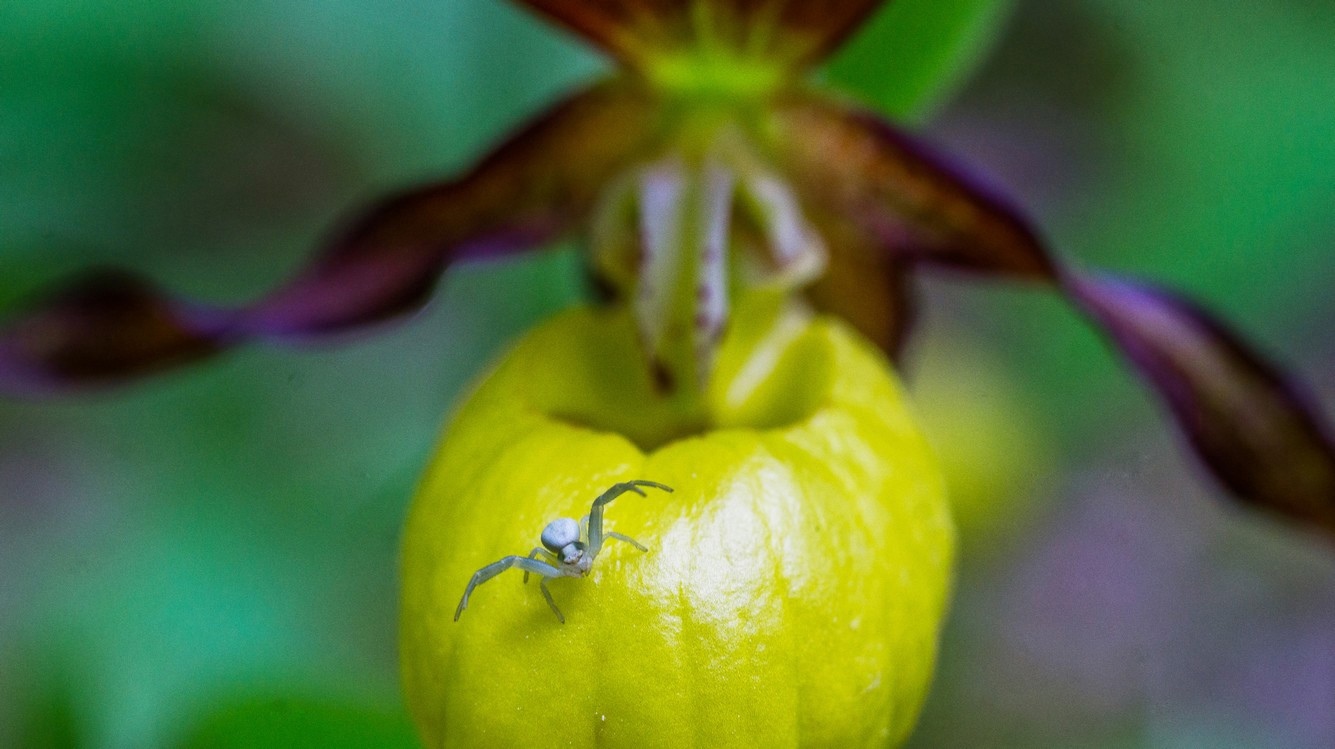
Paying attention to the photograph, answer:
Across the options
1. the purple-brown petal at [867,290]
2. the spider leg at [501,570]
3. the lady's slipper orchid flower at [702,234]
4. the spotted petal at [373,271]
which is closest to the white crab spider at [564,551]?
the spider leg at [501,570]

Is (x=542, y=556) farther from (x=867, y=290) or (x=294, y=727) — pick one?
(x=867, y=290)

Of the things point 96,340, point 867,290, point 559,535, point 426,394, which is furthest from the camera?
point 426,394

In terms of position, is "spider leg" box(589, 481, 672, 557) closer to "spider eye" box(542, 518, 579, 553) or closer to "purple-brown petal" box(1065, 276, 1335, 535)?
"spider eye" box(542, 518, 579, 553)

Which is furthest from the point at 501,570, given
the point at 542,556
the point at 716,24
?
the point at 716,24

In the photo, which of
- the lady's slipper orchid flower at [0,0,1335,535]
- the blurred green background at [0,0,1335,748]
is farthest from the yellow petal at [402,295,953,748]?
the blurred green background at [0,0,1335,748]

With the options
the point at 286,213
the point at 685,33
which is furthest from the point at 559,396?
the point at 286,213

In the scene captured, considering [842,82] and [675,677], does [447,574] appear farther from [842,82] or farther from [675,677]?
[842,82]
